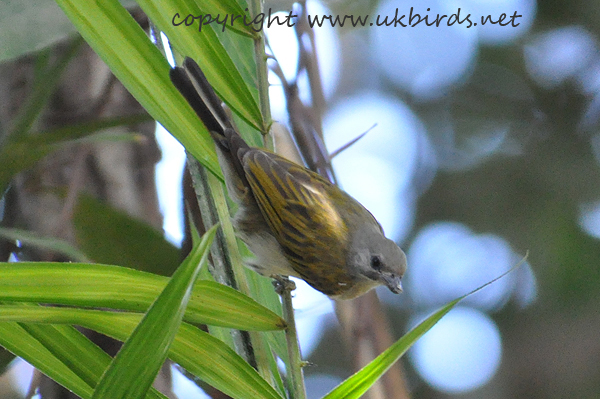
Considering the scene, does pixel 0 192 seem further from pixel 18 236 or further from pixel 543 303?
pixel 543 303

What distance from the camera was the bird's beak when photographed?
7.36 ft

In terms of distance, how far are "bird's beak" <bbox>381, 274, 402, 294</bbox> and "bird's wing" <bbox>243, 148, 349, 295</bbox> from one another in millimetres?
185

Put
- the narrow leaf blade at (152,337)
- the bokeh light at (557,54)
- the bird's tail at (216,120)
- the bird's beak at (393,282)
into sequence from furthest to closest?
the bokeh light at (557,54) < the bird's beak at (393,282) < the bird's tail at (216,120) < the narrow leaf blade at (152,337)

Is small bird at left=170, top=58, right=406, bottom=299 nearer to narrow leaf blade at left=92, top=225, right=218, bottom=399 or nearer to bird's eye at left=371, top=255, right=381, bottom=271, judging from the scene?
bird's eye at left=371, top=255, right=381, bottom=271

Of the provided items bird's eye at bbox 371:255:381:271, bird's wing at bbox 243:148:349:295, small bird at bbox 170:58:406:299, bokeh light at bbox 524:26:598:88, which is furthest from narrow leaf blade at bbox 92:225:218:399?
bokeh light at bbox 524:26:598:88

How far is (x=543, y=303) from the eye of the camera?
5.61 metres

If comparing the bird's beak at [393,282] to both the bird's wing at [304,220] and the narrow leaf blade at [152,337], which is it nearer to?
the bird's wing at [304,220]

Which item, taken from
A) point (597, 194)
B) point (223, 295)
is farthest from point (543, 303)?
point (223, 295)

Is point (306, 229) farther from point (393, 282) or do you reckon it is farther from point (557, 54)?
point (557, 54)

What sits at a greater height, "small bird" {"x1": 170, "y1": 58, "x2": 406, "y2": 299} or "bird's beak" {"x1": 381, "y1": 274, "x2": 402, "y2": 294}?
"small bird" {"x1": 170, "y1": 58, "x2": 406, "y2": 299}

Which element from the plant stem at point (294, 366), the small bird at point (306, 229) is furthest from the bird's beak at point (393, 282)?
the plant stem at point (294, 366)

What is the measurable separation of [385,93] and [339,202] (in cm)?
501

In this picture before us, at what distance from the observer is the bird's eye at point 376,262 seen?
2334mm

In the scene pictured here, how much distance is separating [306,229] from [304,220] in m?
0.04
